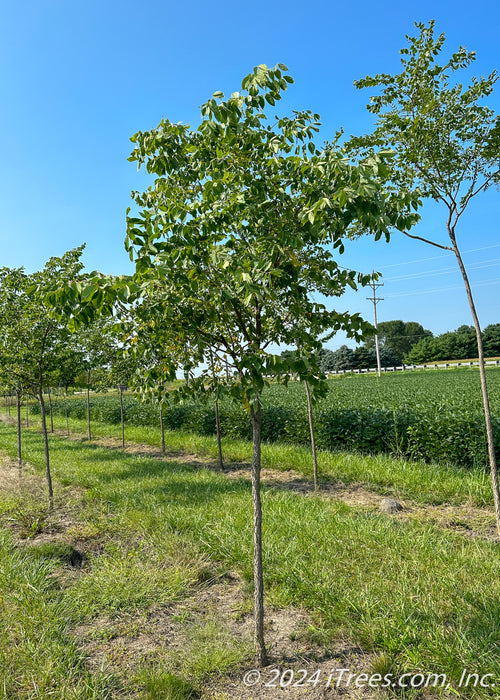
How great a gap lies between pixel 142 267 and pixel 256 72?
1.52m

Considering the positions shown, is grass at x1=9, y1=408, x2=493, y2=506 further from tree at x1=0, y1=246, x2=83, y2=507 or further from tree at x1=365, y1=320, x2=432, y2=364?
tree at x1=365, y1=320, x2=432, y2=364

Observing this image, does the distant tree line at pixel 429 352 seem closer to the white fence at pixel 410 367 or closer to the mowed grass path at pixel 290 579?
the white fence at pixel 410 367

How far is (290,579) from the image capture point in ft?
13.5

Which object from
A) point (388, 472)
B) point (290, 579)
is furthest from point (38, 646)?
point (388, 472)

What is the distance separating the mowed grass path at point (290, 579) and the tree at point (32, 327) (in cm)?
273

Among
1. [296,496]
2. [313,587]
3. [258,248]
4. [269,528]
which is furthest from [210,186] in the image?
[296,496]

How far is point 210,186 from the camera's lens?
286cm

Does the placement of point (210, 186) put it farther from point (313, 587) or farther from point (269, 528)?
point (269, 528)

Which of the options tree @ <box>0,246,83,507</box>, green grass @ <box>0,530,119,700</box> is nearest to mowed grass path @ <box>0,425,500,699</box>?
green grass @ <box>0,530,119,700</box>

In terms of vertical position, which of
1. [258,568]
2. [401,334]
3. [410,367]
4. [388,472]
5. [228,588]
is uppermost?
[401,334]

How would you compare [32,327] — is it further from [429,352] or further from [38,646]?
[429,352]

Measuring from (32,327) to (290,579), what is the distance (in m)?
6.49

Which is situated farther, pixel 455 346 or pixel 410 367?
pixel 455 346

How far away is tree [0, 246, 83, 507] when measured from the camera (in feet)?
24.8
